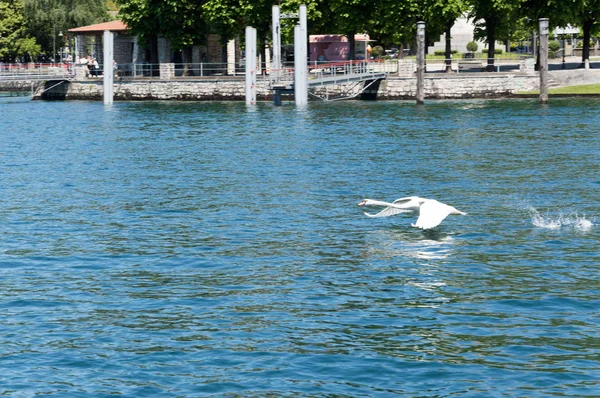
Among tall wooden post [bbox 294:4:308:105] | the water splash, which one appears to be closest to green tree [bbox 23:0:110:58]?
tall wooden post [bbox 294:4:308:105]

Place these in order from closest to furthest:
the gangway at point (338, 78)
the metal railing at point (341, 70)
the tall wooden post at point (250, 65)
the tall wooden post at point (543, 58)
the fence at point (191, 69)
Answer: the tall wooden post at point (543, 58)
the tall wooden post at point (250, 65)
the gangway at point (338, 78)
the metal railing at point (341, 70)
the fence at point (191, 69)

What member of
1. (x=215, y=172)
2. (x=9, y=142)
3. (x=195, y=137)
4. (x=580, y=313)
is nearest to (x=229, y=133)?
(x=195, y=137)

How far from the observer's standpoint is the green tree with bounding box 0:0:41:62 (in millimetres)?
105438

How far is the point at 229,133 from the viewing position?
46156 millimetres

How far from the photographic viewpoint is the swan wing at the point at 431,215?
20422mm

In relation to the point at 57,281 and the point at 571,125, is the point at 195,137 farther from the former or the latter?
the point at 57,281

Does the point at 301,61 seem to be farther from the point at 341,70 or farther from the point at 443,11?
the point at 443,11

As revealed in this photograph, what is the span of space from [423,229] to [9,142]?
2774cm

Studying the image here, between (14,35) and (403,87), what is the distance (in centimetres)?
5404

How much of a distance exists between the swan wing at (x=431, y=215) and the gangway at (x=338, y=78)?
39.8 meters

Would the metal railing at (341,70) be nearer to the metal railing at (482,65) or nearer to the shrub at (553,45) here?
the metal railing at (482,65)

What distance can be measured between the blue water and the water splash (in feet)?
0.27

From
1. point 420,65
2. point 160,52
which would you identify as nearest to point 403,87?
point 420,65

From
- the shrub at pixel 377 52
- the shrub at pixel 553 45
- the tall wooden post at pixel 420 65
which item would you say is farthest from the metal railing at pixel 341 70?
the shrub at pixel 553 45
